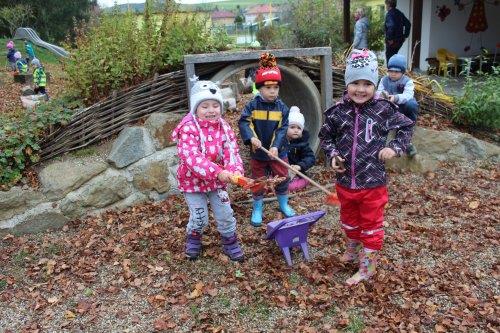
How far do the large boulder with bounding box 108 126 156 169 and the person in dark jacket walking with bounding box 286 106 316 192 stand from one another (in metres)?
1.58

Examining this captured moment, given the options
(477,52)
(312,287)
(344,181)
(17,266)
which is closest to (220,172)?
(344,181)

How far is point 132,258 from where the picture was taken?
4.37 m

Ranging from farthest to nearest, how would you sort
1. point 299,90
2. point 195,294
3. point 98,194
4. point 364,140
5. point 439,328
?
1. point 299,90
2. point 98,194
3. point 195,294
4. point 364,140
5. point 439,328

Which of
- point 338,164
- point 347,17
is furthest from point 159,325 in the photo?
point 347,17

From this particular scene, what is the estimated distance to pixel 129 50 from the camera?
5.57m

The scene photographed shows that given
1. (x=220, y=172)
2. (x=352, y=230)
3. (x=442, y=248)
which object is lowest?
(x=442, y=248)

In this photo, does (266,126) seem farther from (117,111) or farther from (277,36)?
(277,36)

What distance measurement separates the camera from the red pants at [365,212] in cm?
362

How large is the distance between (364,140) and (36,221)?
11.0 ft

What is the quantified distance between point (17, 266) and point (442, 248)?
3805mm

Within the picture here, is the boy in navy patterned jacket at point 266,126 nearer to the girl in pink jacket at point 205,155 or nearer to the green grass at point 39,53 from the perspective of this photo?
the girl in pink jacket at point 205,155

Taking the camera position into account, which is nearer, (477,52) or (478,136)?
(478,136)

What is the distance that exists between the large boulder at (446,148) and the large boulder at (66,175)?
3.80m

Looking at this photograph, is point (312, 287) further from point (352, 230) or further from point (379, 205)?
point (379, 205)
